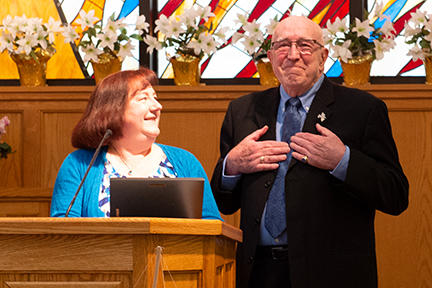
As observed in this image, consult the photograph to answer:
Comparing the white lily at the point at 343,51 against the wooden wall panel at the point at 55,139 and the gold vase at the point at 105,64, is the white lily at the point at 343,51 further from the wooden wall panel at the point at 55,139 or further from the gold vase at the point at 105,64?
the wooden wall panel at the point at 55,139

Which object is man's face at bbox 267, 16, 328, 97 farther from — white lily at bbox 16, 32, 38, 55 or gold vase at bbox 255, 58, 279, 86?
white lily at bbox 16, 32, 38, 55

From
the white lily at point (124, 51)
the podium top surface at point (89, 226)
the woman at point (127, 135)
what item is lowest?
the podium top surface at point (89, 226)

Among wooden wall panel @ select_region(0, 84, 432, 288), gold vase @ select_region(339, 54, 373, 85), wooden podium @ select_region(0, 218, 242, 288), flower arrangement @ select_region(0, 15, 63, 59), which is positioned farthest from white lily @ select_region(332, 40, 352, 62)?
wooden podium @ select_region(0, 218, 242, 288)

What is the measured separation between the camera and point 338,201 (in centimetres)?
229

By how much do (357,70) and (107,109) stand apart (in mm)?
1919

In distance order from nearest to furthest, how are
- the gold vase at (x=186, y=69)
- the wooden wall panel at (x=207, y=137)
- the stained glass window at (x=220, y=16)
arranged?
the wooden wall panel at (x=207, y=137) < the gold vase at (x=186, y=69) < the stained glass window at (x=220, y=16)

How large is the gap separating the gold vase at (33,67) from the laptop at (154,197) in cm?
231

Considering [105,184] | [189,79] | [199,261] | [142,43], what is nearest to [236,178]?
[105,184]

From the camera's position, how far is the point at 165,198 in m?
1.87

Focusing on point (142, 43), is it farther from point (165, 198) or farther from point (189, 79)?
point (165, 198)

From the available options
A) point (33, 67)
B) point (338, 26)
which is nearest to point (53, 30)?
point (33, 67)

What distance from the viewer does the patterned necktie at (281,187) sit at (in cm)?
228

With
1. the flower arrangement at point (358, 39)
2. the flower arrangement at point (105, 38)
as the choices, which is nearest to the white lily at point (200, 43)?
the flower arrangement at point (105, 38)

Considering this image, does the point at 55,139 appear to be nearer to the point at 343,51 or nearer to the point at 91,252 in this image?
the point at 343,51
